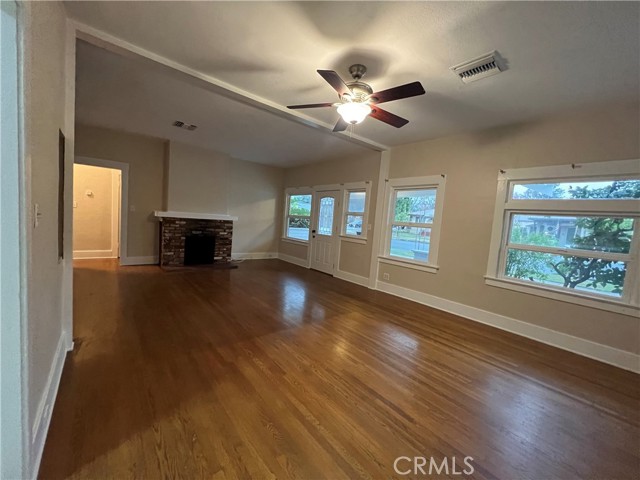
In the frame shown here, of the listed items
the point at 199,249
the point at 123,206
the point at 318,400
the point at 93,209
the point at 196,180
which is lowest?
the point at 318,400

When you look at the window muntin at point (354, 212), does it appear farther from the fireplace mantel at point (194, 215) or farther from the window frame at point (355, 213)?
the fireplace mantel at point (194, 215)

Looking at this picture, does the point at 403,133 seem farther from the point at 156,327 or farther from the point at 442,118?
the point at 156,327

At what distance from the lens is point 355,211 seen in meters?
5.70

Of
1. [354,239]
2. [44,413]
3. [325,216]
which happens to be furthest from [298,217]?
[44,413]

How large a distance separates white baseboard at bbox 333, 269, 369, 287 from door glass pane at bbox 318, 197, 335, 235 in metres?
1.00

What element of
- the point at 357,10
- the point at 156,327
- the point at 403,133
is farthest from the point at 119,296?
the point at 403,133

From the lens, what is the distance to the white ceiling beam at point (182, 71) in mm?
2191

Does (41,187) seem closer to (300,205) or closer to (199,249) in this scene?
(199,249)

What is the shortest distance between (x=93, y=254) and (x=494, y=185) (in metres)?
7.76

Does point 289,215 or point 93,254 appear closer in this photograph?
point 93,254

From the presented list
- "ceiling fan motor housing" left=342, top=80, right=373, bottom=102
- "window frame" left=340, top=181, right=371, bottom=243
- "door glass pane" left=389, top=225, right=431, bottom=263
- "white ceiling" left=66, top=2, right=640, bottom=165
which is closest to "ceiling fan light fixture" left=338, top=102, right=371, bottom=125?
"ceiling fan motor housing" left=342, top=80, right=373, bottom=102

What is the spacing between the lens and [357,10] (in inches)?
70.1

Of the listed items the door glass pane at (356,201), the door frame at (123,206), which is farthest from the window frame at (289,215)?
the door frame at (123,206)

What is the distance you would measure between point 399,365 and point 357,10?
272cm
